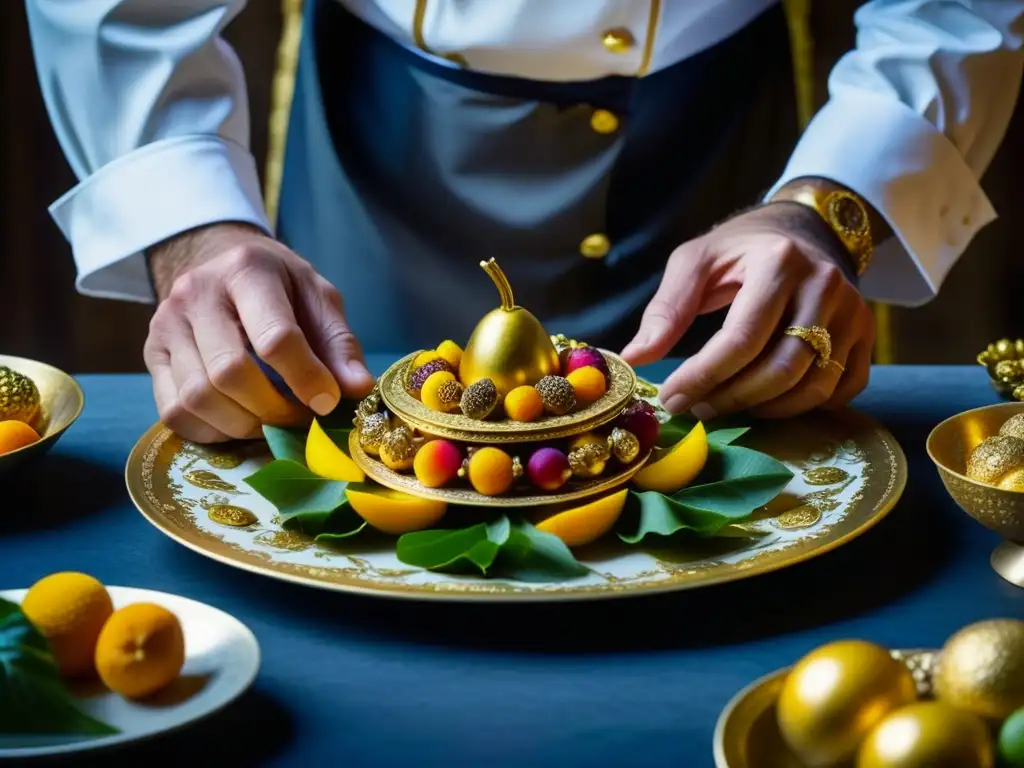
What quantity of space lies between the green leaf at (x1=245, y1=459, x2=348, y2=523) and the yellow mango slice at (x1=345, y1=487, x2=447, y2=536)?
0.10 ft

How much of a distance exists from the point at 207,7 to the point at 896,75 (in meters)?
0.64

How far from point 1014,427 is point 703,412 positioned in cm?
23

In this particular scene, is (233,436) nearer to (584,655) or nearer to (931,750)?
(584,655)

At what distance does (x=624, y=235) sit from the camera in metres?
1.36

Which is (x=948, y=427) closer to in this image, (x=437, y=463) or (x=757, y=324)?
(x=757, y=324)

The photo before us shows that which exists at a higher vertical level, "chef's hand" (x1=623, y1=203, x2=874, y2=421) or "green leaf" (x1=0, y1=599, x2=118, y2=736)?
"green leaf" (x1=0, y1=599, x2=118, y2=736)

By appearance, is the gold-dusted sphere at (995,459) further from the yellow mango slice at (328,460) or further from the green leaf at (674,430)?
the yellow mango slice at (328,460)

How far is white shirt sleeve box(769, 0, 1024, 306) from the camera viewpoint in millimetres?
1174

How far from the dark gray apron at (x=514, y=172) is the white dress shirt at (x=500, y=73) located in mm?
49

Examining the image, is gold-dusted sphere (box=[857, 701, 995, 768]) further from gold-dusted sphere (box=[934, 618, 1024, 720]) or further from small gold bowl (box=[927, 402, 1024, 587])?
small gold bowl (box=[927, 402, 1024, 587])

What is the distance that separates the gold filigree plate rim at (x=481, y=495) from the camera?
0.76 metres

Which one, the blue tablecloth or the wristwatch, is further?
the wristwatch

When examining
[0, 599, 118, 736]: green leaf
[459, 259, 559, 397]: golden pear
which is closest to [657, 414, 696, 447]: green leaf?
[459, 259, 559, 397]: golden pear

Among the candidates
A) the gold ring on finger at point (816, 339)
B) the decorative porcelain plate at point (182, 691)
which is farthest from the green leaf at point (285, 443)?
the gold ring on finger at point (816, 339)
